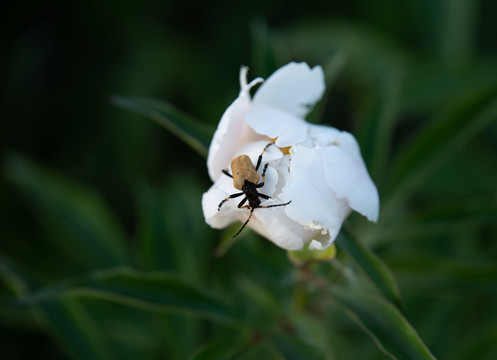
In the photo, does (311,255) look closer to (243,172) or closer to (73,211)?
(243,172)

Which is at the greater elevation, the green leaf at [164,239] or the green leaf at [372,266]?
the green leaf at [372,266]

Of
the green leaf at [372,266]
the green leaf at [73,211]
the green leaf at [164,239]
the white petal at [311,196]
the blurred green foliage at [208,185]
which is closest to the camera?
the white petal at [311,196]

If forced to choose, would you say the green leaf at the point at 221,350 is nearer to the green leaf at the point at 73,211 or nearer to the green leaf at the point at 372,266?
the green leaf at the point at 372,266

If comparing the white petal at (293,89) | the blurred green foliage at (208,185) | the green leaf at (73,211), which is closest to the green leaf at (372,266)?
the blurred green foliage at (208,185)

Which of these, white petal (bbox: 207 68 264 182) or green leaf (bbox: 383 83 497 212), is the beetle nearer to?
white petal (bbox: 207 68 264 182)

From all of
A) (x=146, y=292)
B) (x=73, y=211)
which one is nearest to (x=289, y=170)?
Answer: (x=146, y=292)

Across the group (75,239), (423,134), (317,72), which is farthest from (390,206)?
(75,239)
